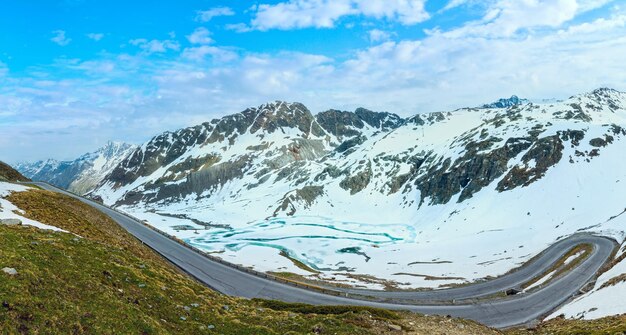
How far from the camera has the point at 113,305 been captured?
2072 cm

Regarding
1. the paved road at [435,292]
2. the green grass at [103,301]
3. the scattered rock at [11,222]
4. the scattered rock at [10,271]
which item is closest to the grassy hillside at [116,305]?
the green grass at [103,301]

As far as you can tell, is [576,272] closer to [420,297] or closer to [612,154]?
[420,297]

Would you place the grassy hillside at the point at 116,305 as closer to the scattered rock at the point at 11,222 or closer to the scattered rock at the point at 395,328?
the scattered rock at the point at 395,328

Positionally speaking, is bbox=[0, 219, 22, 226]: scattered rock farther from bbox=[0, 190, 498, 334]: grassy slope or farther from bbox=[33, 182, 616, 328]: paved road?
bbox=[33, 182, 616, 328]: paved road

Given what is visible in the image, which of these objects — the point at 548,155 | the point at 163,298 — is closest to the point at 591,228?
the point at 548,155

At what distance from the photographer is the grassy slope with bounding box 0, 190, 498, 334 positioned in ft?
58.7

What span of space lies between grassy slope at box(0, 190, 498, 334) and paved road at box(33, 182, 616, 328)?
2333cm

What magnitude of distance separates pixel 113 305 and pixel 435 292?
67772 millimetres

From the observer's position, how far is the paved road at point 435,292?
188 ft

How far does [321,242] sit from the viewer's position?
172000mm

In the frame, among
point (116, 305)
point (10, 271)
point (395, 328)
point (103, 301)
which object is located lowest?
point (395, 328)

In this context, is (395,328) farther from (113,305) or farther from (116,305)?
(113,305)

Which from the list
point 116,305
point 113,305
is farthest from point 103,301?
point 116,305

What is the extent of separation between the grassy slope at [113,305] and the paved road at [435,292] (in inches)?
918
